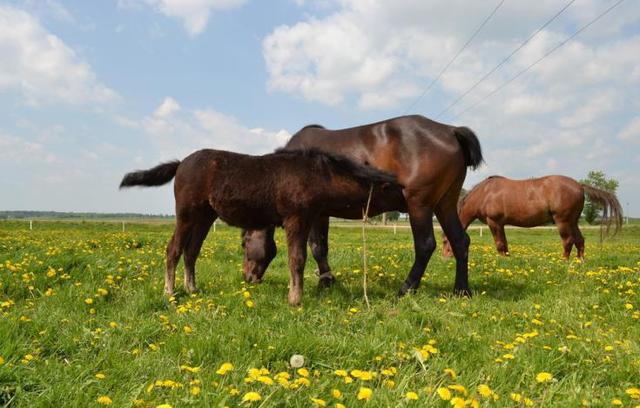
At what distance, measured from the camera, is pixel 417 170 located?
240 inches

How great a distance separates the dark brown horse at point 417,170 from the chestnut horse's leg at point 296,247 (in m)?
0.76

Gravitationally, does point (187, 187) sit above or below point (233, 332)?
above

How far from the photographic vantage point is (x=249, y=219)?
578 centimetres

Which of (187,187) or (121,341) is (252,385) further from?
(187,187)

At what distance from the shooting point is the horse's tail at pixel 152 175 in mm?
6207

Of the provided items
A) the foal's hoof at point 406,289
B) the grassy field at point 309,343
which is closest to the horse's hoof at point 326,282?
the grassy field at point 309,343

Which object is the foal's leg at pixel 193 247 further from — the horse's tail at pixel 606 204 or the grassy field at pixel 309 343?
the horse's tail at pixel 606 204

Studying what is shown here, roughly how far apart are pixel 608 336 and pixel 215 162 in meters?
4.46

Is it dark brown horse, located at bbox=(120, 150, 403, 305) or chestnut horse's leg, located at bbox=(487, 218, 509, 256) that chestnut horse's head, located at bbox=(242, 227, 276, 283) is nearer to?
dark brown horse, located at bbox=(120, 150, 403, 305)

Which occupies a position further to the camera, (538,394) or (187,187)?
(187,187)

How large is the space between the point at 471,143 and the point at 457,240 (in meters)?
1.39

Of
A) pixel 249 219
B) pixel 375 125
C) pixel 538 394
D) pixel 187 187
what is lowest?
pixel 538 394

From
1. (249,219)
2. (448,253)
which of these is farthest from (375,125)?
(448,253)

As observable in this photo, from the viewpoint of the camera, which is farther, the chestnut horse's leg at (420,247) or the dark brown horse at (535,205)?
the dark brown horse at (535,205)
